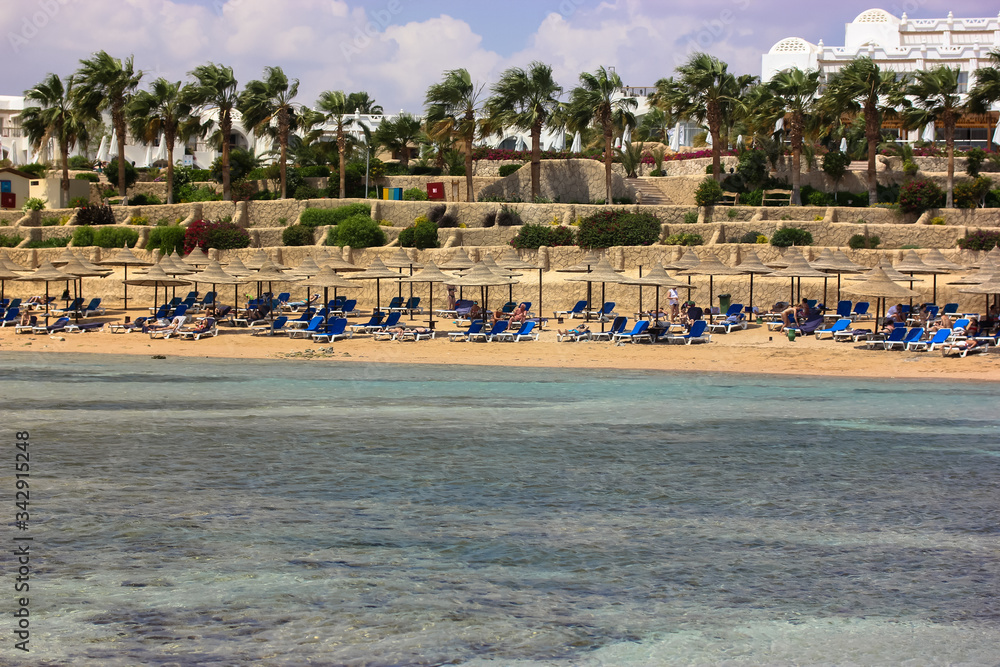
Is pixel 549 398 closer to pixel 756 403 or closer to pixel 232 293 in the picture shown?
pixel 756 403

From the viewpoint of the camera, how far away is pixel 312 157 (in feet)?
173

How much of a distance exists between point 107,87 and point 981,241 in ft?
137

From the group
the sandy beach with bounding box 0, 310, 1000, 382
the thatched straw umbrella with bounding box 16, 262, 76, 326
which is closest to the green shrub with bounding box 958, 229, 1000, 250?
the sandy beach with bounding box 0, 310, 1000, 382

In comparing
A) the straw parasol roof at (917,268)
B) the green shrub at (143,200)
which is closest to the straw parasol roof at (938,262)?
the straw parasol roof at (917,268)

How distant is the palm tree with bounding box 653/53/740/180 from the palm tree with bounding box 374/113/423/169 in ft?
48.4

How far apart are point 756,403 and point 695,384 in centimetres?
230

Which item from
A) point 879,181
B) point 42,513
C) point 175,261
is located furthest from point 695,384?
point 879,181

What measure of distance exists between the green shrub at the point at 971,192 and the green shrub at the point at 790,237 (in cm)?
819

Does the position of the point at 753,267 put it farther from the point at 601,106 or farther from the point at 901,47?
the point at 901,47

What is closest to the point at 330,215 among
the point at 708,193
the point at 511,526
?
the point at 708,193

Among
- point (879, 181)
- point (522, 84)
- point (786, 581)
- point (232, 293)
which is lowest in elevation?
point (786, 581)

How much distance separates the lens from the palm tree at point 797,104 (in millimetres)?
41656

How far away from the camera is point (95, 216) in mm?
46844

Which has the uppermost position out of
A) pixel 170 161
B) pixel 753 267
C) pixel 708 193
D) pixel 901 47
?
pixel 901 47
